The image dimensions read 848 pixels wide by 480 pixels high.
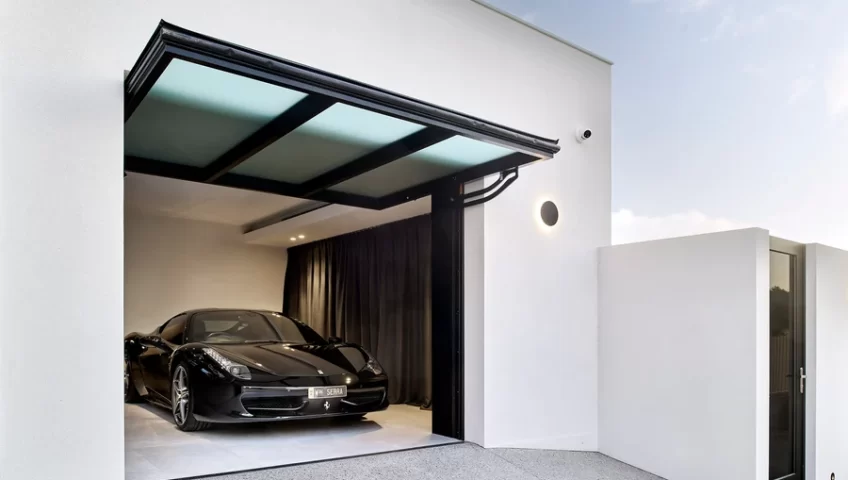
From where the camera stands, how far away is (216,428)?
14.0ft

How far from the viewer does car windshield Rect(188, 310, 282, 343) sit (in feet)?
15.1

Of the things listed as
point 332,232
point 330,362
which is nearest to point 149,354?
point 330,362

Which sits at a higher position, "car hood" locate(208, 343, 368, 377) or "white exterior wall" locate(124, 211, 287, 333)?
"white exterior wall" locate(124, 211, 287, 333)

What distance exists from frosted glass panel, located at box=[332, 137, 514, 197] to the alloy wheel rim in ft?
6.22

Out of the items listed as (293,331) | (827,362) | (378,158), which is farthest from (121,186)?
(827,362)

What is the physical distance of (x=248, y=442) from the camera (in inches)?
150

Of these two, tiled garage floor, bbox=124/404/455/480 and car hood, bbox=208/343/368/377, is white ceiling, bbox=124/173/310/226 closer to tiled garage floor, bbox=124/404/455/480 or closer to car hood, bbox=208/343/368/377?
car hood, bbox=208/343/368/377

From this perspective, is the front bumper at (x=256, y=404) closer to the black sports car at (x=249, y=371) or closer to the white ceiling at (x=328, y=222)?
the black sports car at (x=249, y=371)

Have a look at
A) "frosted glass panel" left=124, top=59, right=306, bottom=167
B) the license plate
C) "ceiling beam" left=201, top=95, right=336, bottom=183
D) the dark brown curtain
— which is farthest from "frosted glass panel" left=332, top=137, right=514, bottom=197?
the license plate

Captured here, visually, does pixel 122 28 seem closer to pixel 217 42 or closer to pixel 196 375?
pixel 217 42

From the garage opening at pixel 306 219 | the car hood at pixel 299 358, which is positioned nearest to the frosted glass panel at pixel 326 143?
the garage opening at pixel 306 219

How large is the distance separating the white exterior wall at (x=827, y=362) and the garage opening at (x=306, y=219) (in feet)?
8.71

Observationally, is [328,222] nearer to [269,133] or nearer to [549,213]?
[549,213]

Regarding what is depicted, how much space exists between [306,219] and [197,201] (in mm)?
1415
